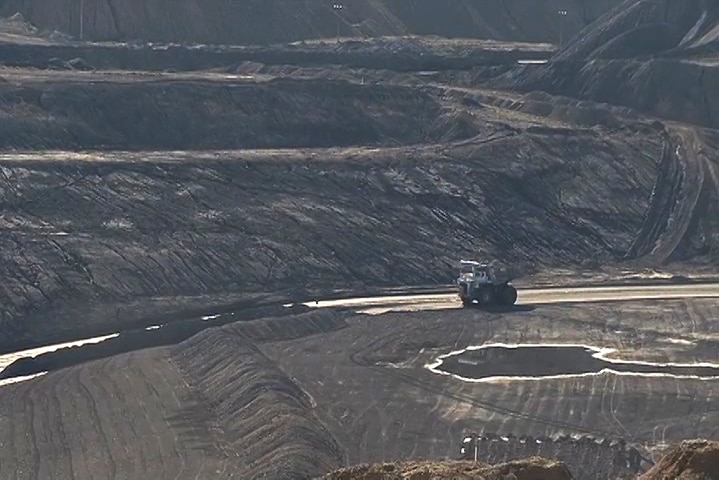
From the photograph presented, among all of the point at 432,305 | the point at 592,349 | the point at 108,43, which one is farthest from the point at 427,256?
the point at 108,43

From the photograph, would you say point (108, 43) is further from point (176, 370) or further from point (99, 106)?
point (176, 370)

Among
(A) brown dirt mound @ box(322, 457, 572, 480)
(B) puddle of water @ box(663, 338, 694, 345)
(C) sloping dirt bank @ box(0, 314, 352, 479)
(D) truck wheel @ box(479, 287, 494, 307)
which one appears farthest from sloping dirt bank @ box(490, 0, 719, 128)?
(A) brown dirt mound @ box(322, 457, 572, 480)

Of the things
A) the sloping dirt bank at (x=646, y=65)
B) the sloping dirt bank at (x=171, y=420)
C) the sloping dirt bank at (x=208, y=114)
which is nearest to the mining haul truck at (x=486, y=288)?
the sloping dirt bank at (x=171, y=420)

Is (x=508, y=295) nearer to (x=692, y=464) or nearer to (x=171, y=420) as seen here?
(x=171, y=420)

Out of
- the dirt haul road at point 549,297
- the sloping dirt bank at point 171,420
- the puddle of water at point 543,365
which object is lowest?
the dirt haul road at point 549,297

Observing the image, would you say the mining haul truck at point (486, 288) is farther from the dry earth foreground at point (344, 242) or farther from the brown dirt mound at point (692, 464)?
the brown dirt mound at point (692, 464)

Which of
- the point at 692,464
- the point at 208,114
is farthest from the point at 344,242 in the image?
the point at 692,464

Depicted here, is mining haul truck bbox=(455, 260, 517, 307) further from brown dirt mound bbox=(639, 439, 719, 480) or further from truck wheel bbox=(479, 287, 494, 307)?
brown dirt mound bbox=(639, 439, 719, 480)
